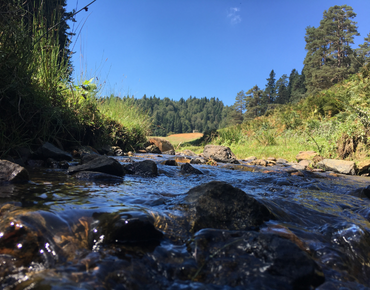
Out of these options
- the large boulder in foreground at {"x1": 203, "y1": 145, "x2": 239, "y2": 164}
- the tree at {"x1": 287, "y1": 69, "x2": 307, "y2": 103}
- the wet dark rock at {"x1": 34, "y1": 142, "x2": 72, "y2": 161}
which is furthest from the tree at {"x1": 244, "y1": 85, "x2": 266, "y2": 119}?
the wet dark rock at {"x1": 34, "y1": 142, "x2": 72, "y2": 161}

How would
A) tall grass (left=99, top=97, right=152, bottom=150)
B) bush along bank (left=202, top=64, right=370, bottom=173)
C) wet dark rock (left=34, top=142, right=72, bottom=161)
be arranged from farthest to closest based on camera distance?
tall grass (left=99, top=97, right=152, bottom=150)
bush along bank (left=202, top=64, right=370, bottom=173)
wet dark rock (left=34, top=142, right=72, bottom=161)

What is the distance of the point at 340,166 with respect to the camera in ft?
19.5

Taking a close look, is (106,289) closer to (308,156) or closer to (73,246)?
(73,246)

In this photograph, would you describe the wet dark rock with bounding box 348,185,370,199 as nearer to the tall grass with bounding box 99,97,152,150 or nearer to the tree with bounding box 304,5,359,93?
the tall grass with bounding box 99,97,152,150

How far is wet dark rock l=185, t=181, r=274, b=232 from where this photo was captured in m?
1.62

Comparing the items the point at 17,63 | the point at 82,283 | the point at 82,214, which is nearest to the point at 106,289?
the point at 82,283

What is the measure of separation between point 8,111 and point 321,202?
187 inches

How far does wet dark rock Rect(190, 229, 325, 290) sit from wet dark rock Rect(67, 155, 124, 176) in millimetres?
2264

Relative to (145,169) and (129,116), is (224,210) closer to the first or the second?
(145,169)

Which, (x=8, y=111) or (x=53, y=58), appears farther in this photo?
(x=53, y=58)

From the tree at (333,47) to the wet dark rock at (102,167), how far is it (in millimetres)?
40346

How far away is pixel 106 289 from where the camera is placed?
94 centimetres

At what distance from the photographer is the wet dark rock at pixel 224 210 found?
1.62 metres

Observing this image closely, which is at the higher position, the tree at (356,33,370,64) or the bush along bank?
the tree at (356,33,370,64)
